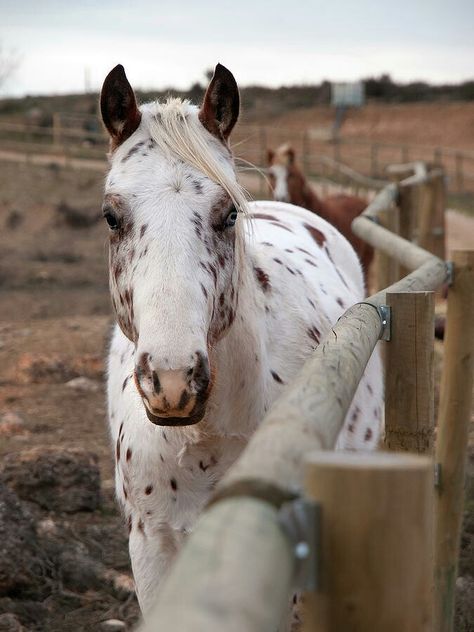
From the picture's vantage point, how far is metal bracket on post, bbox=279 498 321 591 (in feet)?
3.53

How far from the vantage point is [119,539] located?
4625 millimetres

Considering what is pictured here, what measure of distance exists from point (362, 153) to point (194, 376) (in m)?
34.9

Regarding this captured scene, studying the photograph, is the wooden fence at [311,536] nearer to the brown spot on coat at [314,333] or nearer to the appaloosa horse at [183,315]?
the appaloosa horse at [183,315]

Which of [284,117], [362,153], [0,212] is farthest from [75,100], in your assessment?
[0,212]

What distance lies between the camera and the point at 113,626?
3773 mm

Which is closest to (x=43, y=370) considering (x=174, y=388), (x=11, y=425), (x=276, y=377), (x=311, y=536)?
(x=11, y=425)

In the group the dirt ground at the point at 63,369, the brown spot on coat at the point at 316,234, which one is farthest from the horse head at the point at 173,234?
the brown spot on coat at the point at 316,234

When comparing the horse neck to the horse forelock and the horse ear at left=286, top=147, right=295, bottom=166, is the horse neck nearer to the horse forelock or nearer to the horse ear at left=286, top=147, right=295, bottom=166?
the horse forelock

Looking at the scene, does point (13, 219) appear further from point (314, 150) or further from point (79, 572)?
point (314, 150)

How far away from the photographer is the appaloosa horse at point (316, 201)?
413 inches

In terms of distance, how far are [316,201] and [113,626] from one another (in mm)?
7846

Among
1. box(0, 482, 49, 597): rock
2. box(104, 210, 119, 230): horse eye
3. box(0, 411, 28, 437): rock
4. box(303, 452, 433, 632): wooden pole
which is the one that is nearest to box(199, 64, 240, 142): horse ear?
box(104, 210, 119, 230): horse eye

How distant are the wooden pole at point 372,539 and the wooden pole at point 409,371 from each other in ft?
4.66

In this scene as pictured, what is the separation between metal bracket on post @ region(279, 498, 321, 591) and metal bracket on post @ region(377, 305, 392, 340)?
4.76ft
